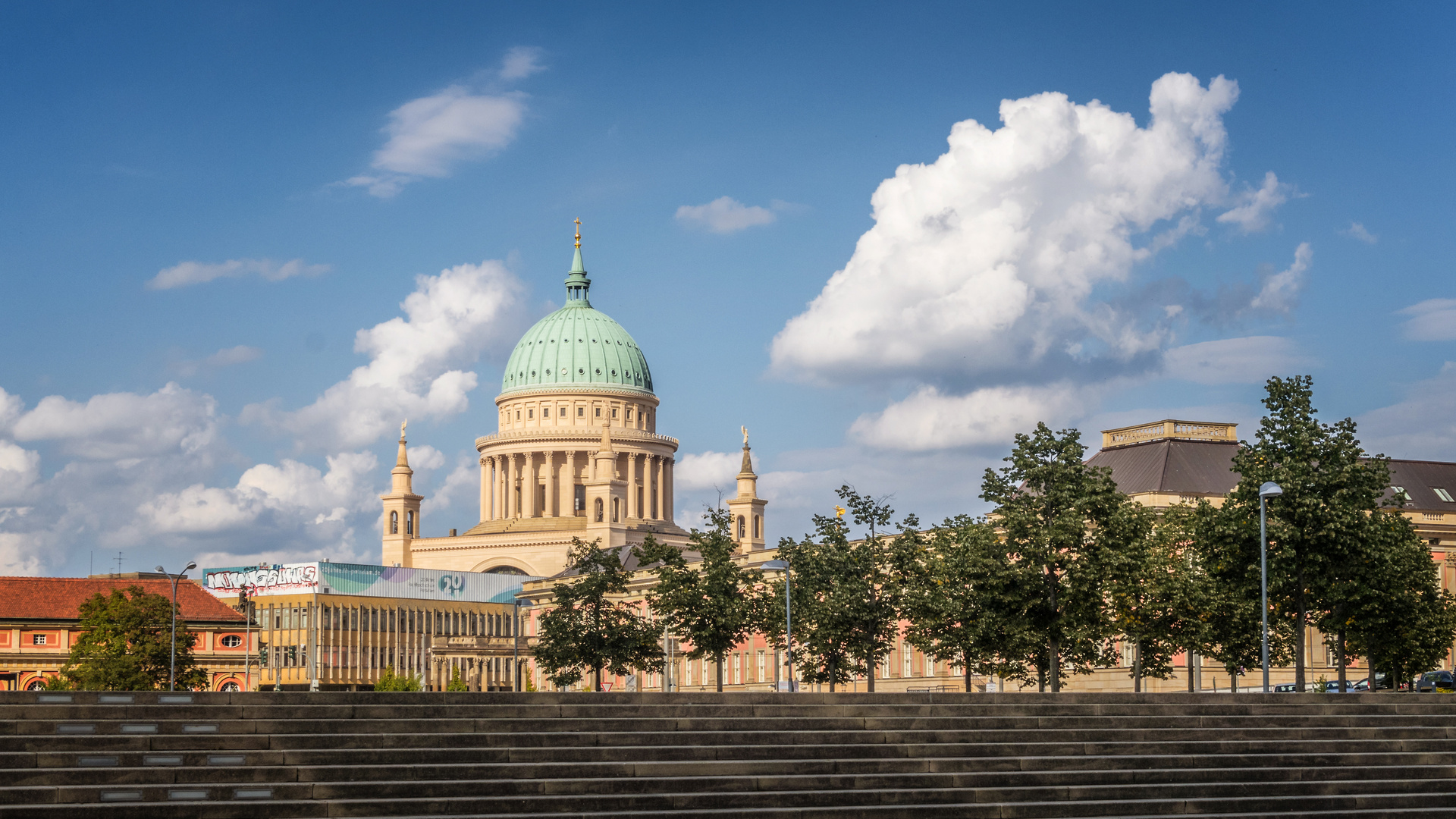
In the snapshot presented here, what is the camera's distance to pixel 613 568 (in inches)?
3472

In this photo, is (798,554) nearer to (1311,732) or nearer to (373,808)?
(1311,732)

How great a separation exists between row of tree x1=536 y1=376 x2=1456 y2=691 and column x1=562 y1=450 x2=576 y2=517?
327 ft

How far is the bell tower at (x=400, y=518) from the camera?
174m

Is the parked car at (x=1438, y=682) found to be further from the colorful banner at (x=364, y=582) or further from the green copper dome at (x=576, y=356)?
the green copper dome at (x=576, y=356)

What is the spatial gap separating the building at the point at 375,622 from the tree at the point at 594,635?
53.7 metres

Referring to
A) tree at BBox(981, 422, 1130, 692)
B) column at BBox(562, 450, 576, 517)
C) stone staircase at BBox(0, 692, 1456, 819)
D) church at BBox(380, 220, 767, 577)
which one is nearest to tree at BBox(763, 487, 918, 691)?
tree at BBox(981, 422, 1130, 692)

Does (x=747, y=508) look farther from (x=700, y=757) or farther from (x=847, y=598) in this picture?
(x=700, y=757)

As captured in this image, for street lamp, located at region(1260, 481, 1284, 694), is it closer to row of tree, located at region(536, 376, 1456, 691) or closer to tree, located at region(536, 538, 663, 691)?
row of tree, located at region(536, 376, 1456, 691)

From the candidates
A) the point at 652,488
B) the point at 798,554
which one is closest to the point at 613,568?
the point at 798,554

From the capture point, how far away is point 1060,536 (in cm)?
5731

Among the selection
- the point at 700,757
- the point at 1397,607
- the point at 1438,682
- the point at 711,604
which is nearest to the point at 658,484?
the point at 711,604

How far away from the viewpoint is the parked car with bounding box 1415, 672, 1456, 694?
6306cm

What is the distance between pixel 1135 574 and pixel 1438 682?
13.1 meters

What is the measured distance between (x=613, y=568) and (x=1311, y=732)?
2128 inches
